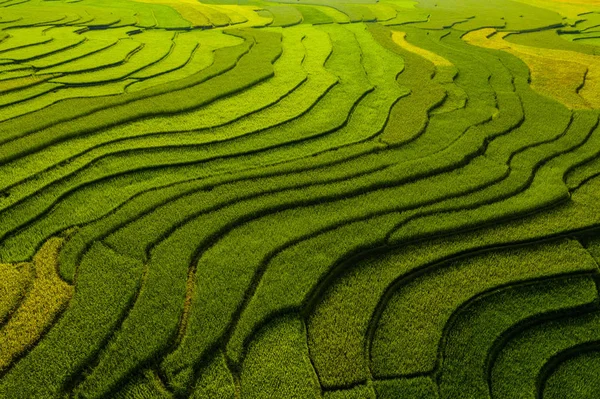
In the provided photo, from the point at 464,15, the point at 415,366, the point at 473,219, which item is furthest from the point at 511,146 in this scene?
the point at 464,15

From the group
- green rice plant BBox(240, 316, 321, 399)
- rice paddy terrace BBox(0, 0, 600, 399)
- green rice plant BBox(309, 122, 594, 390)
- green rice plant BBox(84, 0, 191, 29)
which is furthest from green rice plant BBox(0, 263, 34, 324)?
green rice plant BBox(84, 0, 191, 29)

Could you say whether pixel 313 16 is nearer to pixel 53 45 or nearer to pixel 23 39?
pixel 53 45

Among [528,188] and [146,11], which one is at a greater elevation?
[146,11]

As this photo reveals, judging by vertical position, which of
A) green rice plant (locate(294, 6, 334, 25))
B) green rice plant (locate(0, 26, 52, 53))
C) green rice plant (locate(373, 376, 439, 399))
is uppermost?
green rice plant (locate(294, 6, 334, 25))

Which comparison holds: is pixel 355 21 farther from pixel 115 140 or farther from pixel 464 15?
pixel 115 140

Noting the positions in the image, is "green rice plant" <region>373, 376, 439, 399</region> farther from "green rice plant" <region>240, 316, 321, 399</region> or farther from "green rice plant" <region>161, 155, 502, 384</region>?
"green rice plant" <region>161, 155, 502, 384</region>

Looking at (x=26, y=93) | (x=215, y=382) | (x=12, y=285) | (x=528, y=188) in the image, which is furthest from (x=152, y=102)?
(x=528, y=188)
